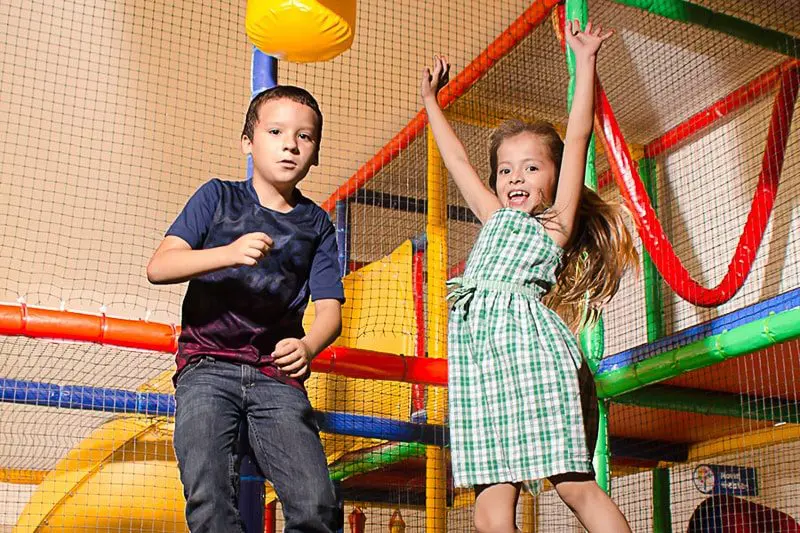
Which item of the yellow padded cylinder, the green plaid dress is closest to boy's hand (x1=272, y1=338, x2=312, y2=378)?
the green plaid dress

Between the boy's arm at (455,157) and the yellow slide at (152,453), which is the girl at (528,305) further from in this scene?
the yellow slide at (152,453)

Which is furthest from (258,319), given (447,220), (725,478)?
(725,478)

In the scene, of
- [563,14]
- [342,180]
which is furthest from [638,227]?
[342,180]

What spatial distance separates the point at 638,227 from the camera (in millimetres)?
3111

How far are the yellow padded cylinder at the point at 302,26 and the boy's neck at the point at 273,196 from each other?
0.53m

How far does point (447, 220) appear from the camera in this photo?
4203mm

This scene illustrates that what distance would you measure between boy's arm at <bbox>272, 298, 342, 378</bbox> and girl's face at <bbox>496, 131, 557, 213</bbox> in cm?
38

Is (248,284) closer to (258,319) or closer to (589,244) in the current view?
(258,319)

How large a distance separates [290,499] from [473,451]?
0.32 metres

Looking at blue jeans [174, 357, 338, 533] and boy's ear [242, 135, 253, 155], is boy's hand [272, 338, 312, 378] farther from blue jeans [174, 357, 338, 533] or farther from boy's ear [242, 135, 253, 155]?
boy's ear [242, 135, 253, 155]

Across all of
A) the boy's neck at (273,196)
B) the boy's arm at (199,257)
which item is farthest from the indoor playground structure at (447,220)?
the boy's arm at (199,257)

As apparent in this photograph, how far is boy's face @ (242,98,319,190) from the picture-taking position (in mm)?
1751

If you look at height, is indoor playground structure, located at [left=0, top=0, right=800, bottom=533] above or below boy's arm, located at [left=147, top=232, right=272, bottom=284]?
above

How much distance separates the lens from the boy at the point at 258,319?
5.13 ft
